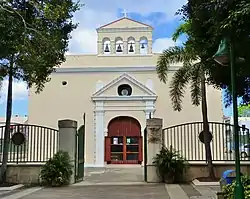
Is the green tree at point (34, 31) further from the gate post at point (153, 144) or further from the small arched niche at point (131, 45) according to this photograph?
the small arched niche at point (131, 45)

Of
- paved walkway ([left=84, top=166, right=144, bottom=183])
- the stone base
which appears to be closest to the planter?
the stone base

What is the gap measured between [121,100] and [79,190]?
16215mm

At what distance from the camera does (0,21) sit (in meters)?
8.97

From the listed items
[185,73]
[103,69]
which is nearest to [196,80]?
[185,73]

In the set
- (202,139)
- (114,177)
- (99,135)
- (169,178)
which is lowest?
(114,177)

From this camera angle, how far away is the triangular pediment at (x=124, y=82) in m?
29.2

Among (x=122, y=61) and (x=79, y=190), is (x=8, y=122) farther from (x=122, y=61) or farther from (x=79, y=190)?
(x=122, y=61)

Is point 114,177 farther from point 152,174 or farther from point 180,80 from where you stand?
point 180,80

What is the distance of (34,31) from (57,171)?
6.45 meters

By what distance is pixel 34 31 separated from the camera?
33.8ft

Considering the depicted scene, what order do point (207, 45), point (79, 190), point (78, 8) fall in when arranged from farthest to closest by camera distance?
1. point (79, 190)
2. point (78, 8)
3. point (207, 45)

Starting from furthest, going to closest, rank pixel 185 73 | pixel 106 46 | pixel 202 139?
pixel 106 46 < pixel 202 139 < pixel 185 73

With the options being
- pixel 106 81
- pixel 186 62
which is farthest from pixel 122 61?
pixel 186 62

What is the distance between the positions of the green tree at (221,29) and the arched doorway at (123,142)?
18191mm
